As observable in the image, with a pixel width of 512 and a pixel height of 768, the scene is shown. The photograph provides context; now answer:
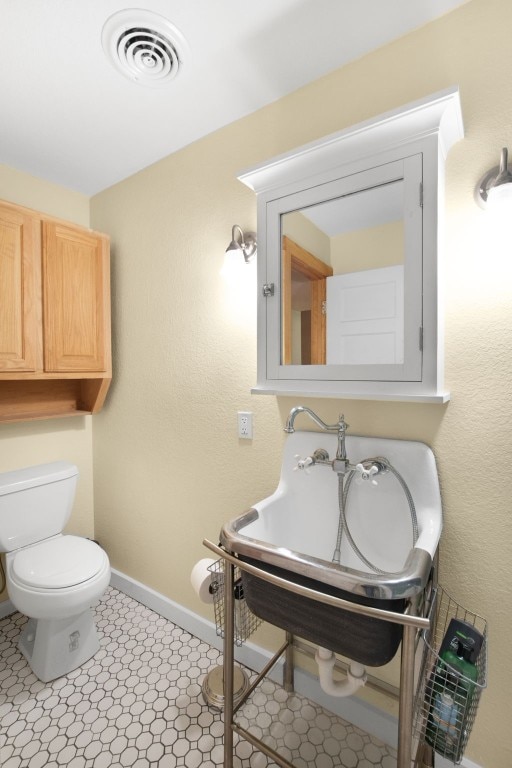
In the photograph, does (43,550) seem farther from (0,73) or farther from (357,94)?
(357,94)

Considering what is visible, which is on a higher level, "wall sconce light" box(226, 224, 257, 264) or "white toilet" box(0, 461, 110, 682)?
"wall sconce light" box(226, 224, 257, 264)

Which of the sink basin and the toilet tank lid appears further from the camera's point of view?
the toilet tank lid

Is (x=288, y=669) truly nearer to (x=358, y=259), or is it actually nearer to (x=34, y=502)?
(x=34, y=502)

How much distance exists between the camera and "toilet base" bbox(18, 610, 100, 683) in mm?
1610

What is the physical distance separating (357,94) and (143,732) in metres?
2.45

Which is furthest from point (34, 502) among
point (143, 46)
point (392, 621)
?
point (143, 46)

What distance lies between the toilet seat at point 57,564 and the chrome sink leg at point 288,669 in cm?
87

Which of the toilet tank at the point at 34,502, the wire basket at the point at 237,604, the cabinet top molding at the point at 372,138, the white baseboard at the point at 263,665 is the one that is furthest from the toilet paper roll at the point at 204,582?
the cabinet top molding at the point at 372,138

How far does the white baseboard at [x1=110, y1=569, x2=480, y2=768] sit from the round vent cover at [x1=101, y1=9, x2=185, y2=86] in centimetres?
235

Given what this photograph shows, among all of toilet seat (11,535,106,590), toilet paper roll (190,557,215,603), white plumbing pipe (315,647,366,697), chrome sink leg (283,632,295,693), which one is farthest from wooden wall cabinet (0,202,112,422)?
white plumbing pipe (315,647,366,697)

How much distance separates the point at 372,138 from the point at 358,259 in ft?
1.15

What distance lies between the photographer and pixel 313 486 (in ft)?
4.58

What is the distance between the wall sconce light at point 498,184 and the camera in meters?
1.01

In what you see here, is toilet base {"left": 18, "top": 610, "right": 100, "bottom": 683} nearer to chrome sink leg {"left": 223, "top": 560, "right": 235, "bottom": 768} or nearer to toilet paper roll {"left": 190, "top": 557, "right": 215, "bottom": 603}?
toilet paper roll {"left": 190, "top": 557, "right": 215, "bottom": 603}
